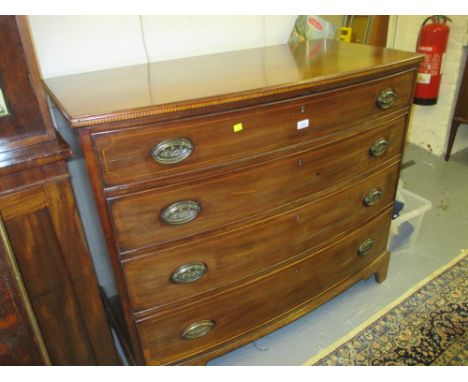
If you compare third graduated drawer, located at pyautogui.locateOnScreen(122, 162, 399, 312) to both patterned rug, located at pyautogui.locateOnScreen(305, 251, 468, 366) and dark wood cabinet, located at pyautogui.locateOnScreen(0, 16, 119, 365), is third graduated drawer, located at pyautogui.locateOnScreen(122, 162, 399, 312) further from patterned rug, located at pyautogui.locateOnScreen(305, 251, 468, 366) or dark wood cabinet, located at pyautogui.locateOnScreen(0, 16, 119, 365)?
patterned rug, located at pyautogui.locateOnScreen(305, 251, 468, 366)

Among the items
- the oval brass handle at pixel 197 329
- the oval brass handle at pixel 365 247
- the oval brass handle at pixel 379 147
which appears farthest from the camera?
the oval brass handle at pixel 365 247

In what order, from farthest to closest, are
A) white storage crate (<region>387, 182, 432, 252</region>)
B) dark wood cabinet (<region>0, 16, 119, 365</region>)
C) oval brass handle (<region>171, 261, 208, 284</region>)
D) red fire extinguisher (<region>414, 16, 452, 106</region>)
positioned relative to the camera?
red fire extinguisher (<region>414, 16, 452, 106</region>) → white storage crate (<region>387, 182, 432, 252</region>) → oval brass handle (<region>171, 261, 208, 284</region>) → dark wood cabinet (<region>0, 16, 119, 365</region>)

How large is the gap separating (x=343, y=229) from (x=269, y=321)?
43cm

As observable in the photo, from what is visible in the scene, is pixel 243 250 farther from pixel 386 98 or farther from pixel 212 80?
pixel 386 98

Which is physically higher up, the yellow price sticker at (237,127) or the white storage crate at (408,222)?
the yellow price sticker at (237,127)

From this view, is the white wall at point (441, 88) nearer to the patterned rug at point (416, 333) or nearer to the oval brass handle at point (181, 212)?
the patterned rug at point (416, 333)

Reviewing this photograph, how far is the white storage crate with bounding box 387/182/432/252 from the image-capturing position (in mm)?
1872

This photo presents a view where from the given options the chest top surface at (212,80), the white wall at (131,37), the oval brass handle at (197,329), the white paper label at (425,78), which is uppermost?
the white wall at (131,37)

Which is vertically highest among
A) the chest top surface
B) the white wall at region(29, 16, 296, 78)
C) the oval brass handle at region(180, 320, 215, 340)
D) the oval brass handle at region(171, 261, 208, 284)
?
the white wall at region(29, 16, 296, 78)

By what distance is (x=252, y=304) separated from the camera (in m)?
1.32

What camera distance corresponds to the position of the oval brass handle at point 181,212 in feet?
3.27

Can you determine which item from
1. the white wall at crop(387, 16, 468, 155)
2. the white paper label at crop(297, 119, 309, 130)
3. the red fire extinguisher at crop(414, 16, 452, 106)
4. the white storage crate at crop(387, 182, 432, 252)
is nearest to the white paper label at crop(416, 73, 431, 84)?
the red fire extinguisher at crop(414, 16, 452, 106)

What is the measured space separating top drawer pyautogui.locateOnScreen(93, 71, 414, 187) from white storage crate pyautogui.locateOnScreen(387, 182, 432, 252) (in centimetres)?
81

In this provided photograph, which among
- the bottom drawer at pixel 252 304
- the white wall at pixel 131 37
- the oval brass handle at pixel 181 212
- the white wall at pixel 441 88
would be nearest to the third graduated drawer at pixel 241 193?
the oval brass handle at pixel 181 212
